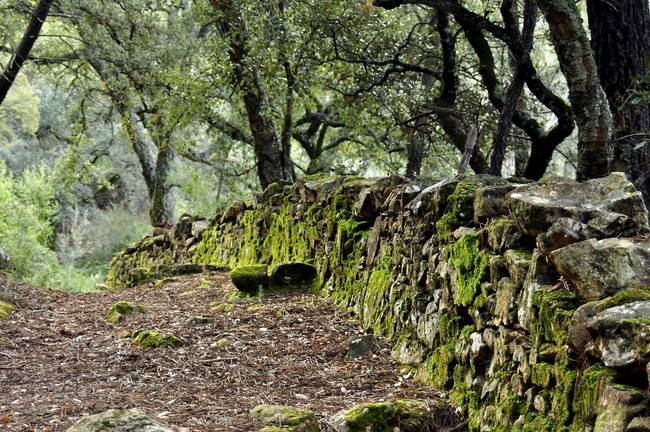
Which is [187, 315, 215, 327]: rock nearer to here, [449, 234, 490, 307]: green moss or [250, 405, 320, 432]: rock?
[250, 405, 320, 432]: rock

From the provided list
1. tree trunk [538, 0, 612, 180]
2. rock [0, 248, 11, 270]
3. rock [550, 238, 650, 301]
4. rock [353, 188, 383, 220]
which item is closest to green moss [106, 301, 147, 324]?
rock [353, 188, 383, 220]

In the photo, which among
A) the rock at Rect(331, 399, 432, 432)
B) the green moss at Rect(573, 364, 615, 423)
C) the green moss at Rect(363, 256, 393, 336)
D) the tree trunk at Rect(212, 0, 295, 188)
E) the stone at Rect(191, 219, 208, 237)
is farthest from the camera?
the stone at Rect(191, 219, 208, 237)

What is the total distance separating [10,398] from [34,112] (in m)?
18.1

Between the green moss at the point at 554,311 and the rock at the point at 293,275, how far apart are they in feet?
15.1

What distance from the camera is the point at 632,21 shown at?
18.6ft

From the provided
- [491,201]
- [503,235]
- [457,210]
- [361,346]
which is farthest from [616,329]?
[361,346]

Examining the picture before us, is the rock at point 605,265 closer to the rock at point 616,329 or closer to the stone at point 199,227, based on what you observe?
the rock at point 616,329

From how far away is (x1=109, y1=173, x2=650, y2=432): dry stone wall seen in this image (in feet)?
7.48

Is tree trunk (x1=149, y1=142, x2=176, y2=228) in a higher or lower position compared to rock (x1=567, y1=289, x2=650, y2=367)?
higher

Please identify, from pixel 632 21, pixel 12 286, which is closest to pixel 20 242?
pixel 12 286

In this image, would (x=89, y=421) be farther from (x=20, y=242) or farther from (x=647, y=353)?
(x=20, y=242)

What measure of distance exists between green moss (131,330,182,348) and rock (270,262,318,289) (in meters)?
1.92

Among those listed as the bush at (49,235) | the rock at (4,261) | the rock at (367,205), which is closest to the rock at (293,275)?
the rock at (367,205)

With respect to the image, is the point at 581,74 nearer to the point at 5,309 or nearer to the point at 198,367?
the point at 198,367
